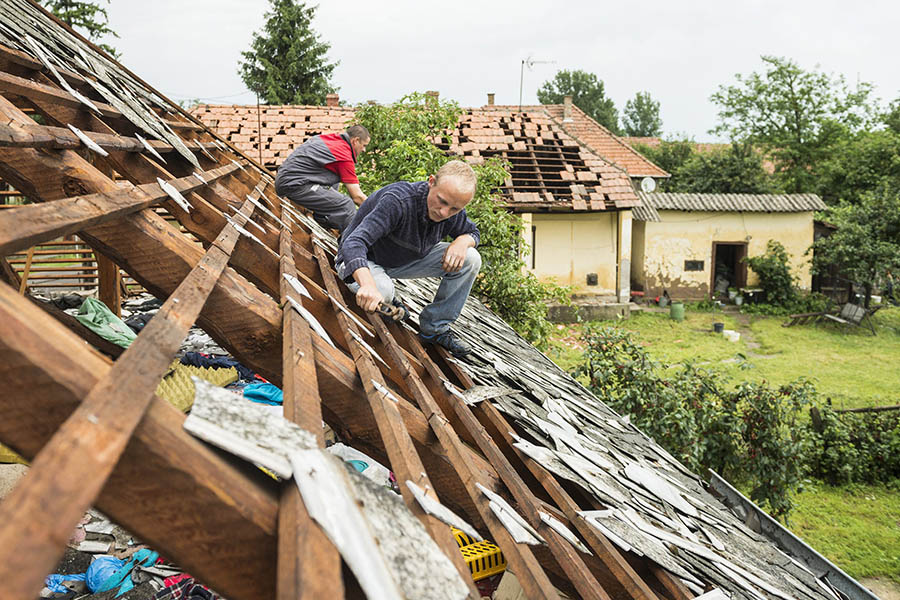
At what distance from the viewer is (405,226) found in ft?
11.2

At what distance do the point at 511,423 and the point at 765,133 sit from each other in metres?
35.1

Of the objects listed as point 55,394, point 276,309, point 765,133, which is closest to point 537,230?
point 276,309

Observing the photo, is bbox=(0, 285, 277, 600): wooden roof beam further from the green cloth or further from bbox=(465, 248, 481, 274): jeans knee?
the green cloth

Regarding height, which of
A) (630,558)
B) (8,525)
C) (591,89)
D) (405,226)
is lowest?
(630,558)

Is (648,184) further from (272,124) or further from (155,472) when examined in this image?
(155,472)

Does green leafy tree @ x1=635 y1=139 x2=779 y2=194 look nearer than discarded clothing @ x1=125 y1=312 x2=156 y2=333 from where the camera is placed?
No

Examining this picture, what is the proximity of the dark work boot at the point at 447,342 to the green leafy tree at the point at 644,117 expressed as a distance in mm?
74405

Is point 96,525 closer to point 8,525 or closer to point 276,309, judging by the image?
point 276,309

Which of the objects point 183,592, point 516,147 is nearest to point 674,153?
point 516,147

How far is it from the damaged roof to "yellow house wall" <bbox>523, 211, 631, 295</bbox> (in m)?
2.51

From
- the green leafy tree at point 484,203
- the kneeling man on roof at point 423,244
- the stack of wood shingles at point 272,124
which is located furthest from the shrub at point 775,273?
the kneeling man on roof at point 423,244

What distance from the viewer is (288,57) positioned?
1144 inches

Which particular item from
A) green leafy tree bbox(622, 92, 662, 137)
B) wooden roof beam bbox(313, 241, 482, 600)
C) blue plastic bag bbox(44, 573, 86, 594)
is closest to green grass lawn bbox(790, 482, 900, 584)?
wooden roof beam bbox(313, 241, 482, 600)

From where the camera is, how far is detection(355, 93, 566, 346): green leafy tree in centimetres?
898
